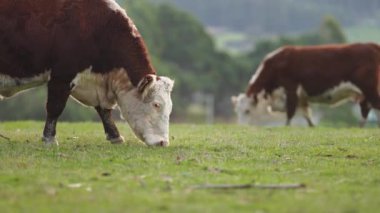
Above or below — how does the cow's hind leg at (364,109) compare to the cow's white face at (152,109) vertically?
above

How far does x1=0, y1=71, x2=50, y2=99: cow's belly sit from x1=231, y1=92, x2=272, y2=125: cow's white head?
1259 cm

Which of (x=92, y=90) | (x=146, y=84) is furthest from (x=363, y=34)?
(x=146, y=84)

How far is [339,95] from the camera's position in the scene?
2323 cm

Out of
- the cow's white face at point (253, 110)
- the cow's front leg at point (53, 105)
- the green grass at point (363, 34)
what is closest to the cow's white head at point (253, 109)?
the cow's white face at point (253, 110)

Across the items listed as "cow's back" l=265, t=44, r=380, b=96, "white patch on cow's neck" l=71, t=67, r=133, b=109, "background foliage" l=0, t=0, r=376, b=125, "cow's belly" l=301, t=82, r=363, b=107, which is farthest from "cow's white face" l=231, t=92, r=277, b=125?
"background foliage" l=0, t=0, r=376, b=125

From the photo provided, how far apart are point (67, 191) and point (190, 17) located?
7461 cm

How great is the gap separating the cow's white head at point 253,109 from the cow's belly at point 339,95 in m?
1.70

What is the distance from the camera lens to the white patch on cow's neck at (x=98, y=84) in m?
13.3

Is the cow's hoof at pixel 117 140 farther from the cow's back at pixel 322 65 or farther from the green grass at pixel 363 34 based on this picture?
the green grass at pixel 363 34

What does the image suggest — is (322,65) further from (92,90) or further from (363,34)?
(363,34)

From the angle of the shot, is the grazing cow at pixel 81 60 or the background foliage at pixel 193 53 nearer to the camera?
the grazing cow at pixel 81 60

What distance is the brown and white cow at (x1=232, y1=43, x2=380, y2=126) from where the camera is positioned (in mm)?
22172

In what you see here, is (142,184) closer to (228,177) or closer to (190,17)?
(228,177)

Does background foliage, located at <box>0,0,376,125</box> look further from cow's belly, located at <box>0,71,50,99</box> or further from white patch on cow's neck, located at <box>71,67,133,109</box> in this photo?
cow's belly, located at <box>0,71,50,99</box>
